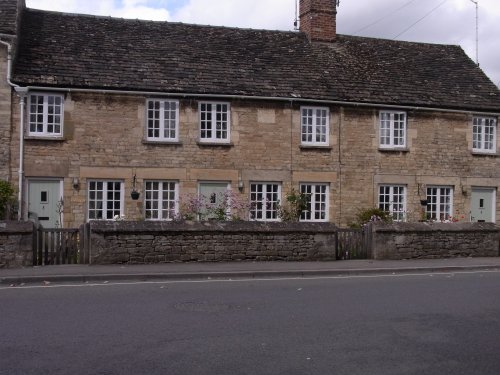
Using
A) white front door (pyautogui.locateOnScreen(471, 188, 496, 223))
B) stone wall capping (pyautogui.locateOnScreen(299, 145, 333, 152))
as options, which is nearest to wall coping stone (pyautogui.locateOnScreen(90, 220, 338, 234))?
stone wall capping (pyautogui.locateOnScreen(299, 145, 333, 152))

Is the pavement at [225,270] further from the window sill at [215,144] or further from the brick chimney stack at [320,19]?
the brick chimney stack at [320,19]

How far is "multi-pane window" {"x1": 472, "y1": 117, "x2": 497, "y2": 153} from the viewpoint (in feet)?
80.3

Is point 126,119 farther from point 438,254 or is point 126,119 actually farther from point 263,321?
point 263,321

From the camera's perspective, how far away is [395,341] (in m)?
7.41

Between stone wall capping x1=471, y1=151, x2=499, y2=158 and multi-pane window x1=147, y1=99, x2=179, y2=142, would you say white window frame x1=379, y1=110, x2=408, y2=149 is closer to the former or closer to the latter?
stone wall capping x1=471, y1=151, x2=499, y2=158

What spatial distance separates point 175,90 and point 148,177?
3069 millimetres

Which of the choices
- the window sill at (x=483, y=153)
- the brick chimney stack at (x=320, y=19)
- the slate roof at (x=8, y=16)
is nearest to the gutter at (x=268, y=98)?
the window sill at (x=483, y=153)

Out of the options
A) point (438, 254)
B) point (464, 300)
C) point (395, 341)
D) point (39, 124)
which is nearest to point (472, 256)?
point (438, 254)

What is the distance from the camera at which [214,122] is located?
21531mm

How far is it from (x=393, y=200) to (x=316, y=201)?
3.10m

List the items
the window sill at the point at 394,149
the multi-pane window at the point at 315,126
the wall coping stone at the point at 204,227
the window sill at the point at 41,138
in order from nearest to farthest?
the wall coping stone at the point at 204,227, the window sill at the point at 41,138, the multi-pane window at the point at 315,126, the window sill at the point at 394,149

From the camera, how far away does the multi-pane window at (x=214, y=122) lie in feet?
70.4

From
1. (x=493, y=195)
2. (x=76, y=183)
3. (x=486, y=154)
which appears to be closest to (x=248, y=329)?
(x=76, y=183)

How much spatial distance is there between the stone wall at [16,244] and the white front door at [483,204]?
16986 millimetres
